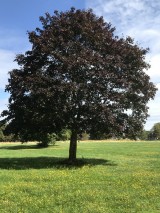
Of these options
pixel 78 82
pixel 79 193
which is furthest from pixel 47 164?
pixel 79 193

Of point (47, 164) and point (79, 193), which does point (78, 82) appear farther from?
point (79, 193)

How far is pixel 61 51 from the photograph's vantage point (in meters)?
30.3

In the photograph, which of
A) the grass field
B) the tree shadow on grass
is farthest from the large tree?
the grass field

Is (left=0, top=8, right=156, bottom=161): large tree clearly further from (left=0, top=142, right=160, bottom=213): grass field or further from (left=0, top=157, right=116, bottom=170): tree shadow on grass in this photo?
(left=0, top=142, right=160, bottom=213): grass field

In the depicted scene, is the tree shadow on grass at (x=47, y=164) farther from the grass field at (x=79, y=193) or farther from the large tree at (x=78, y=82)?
the grass field at (x=79, y=193)

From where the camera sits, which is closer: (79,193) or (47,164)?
(79,193)

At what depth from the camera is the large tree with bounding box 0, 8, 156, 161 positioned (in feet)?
94.3

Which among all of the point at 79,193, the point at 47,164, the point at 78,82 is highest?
the point at 78,82

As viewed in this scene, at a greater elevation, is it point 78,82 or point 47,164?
point 78,82

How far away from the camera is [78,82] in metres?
29.7

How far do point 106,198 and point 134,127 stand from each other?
16.3 m

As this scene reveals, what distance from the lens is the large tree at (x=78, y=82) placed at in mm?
28734

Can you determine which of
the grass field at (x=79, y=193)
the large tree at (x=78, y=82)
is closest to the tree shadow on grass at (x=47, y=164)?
the large tree at (x=78, y=82)

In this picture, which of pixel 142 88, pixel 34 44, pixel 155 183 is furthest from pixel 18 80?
pixel 155 183
